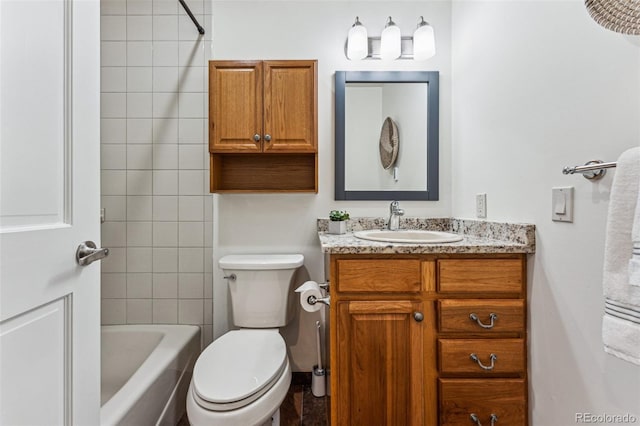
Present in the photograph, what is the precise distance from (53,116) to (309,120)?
3.81 ft

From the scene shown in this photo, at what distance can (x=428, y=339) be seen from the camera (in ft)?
3.81

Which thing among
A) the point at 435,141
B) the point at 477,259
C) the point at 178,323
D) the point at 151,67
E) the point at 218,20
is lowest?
the point at 178,323

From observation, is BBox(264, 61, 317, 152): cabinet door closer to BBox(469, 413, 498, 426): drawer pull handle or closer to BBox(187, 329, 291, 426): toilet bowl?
BBox(187, 329, 291, 426): toilet bowl

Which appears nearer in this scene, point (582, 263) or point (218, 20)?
point (582, 263)

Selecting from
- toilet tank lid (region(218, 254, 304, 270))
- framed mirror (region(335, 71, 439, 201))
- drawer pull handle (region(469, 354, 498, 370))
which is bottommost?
drawer pull handle (region(469, 354, 498, 370))

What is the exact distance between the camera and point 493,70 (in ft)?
4.61

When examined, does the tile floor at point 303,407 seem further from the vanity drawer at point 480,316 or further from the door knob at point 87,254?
Answer: the door knob at point 87,254

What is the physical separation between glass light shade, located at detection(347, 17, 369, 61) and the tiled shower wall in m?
0.82

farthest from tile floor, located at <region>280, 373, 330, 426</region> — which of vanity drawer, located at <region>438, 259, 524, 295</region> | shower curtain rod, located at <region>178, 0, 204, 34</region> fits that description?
shower curtain rod, located at <region>178, 0, 204, 34</region>

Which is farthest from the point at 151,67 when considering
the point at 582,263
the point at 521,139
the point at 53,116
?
the point at 582,263

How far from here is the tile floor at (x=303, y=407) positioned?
1525 mm

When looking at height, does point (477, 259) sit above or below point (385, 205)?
below

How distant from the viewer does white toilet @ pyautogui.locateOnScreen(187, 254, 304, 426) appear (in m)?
1.08

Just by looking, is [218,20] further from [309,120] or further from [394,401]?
[394,401]
